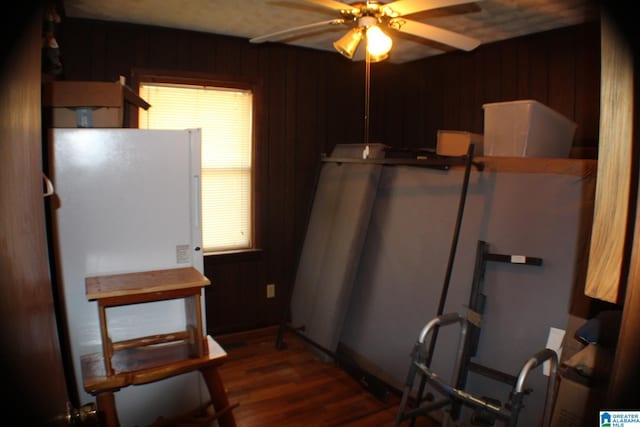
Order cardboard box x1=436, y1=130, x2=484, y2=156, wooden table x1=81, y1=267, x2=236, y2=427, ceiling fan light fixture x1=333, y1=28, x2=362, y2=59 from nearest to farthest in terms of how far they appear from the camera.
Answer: wooden table x1=81, y1=267, x2=236, y2=427, ceiling fan light fixture x1=333, y1=28, x2=362, y2=59, cardboard box x1=436, y1=130, x2=484, y2=156

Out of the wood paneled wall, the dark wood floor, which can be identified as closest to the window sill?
the wood paneled wall

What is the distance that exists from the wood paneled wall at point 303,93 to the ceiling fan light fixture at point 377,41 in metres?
1.46

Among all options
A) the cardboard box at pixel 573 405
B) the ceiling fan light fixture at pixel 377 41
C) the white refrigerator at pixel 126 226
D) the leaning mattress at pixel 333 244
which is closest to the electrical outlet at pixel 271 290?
the leaning mattress at pixel 333 244

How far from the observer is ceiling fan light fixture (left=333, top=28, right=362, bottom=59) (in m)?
2.46

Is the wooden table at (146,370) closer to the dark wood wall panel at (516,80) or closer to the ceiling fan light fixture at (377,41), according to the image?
Result: the ceiling fan light fixture at (377,41)

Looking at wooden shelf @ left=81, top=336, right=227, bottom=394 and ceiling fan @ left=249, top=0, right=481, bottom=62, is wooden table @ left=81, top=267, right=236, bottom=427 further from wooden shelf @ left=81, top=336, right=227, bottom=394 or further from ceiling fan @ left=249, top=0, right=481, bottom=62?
ceiling fan @ left=249, top=0, right=481, bottom=62

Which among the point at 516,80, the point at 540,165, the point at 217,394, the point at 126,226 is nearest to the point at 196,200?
the point at 126,226

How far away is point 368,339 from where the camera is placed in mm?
3207

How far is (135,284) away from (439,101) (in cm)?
319

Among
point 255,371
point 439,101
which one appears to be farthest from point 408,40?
point 255,371

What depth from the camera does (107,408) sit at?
6.84 ft

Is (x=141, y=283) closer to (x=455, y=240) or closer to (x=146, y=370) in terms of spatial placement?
(x=146, y=370)

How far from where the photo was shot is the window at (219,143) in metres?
3.49

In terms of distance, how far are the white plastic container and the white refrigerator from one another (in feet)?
5.84
